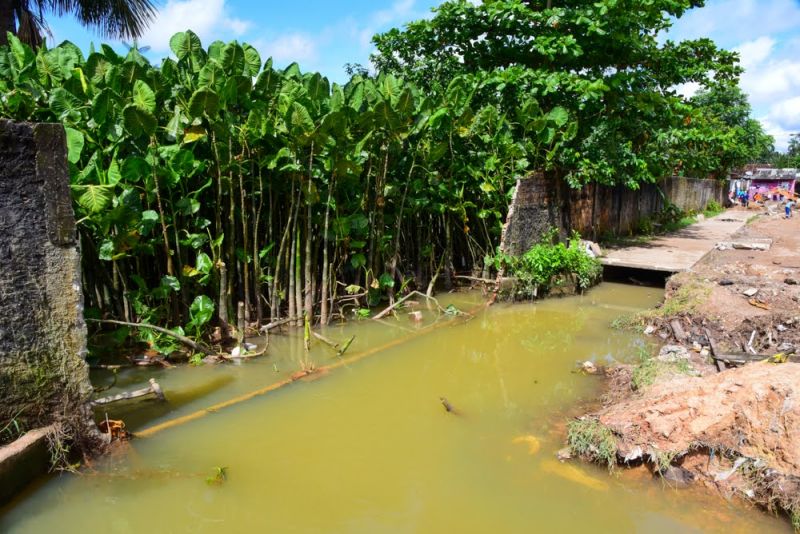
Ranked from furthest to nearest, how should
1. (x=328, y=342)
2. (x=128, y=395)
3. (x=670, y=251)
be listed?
1. (x=670, y=251)
2. (x=328, y=342)
3. (x=128, y=395)

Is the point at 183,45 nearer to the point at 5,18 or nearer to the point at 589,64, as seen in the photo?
the point at 5,18

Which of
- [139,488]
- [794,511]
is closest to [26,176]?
[139,488]

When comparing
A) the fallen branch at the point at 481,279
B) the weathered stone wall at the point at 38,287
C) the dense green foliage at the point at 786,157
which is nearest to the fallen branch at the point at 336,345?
the weathered stone wall at the point at 38,287

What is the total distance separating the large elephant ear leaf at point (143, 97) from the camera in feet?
16.2

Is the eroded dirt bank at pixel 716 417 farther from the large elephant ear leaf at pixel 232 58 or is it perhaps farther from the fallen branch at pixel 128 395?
the large elephant ear leaf at pixel 232 58

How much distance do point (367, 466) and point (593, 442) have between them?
58.4 inches

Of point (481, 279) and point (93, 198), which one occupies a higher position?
point (93, 198)

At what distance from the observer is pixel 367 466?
12.5 feet

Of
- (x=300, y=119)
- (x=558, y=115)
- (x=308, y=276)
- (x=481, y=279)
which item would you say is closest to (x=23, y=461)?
(x=308, y=276)

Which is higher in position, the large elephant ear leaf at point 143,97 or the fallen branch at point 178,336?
the large elephant ear leaf at point 143,97

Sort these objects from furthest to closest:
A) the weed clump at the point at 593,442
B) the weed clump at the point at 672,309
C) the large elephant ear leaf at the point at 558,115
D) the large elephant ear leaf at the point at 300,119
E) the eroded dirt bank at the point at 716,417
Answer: the large elephant ear leaf at the point at 558,115
the weed clump at the point at 672,309
the large elephant ear leaf at the point at 300,119
the weed clump at the point at 593,442
the eroded dirt bank at the point at 716,417

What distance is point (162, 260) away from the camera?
18.8 ft

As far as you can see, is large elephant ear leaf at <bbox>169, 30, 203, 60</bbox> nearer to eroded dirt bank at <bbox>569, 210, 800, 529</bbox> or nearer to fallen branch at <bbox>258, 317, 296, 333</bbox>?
fallen branch at <bbox>258, 317, 296, 333</bbox>

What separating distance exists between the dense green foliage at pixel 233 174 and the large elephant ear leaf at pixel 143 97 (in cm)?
1
